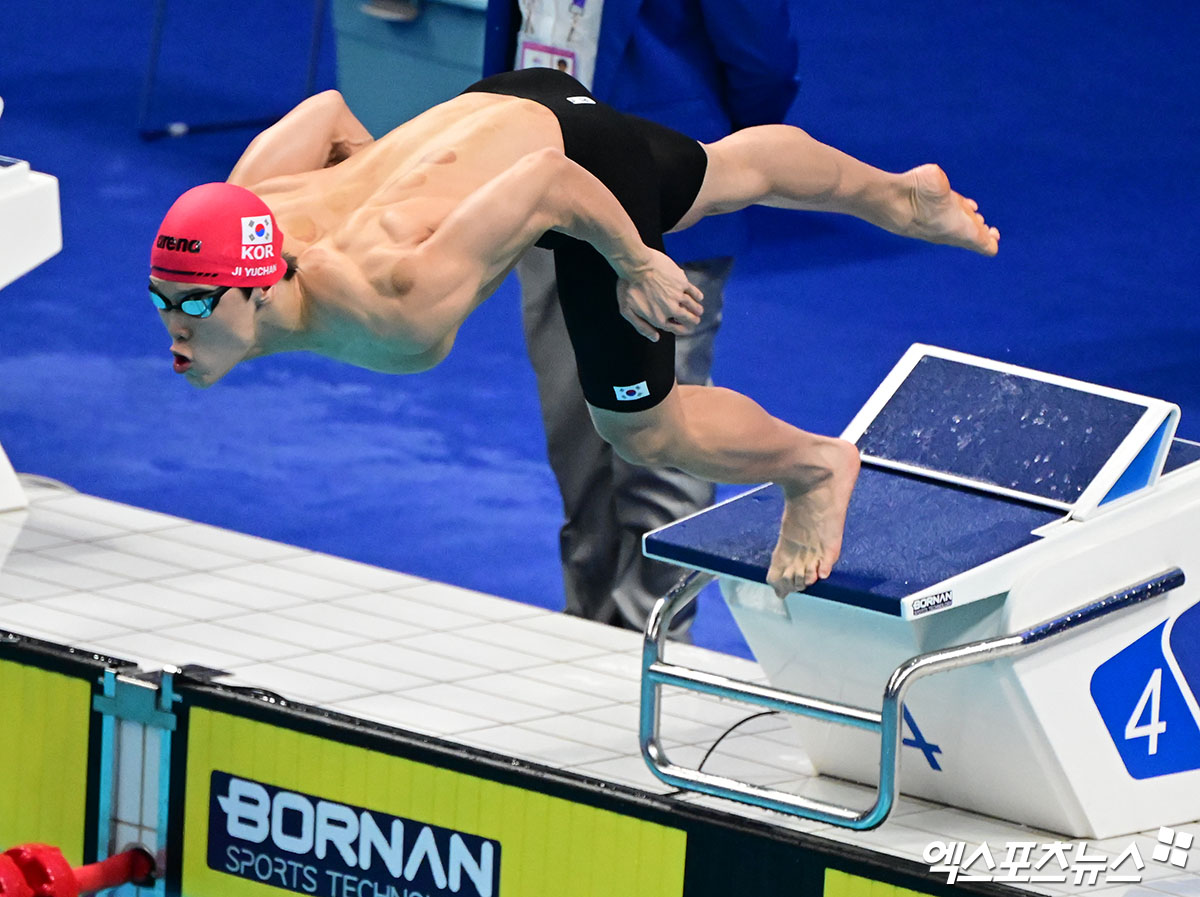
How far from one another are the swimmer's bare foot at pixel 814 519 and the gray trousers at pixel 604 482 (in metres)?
1.38

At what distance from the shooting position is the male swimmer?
395 centimetres

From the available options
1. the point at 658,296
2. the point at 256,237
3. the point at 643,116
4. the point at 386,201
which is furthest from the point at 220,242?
the point at 643,116

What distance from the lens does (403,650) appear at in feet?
19.2

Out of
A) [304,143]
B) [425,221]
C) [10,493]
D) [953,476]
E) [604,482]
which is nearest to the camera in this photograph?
[425,221]

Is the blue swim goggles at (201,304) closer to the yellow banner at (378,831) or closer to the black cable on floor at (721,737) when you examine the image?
the yellow banner at (378,831)

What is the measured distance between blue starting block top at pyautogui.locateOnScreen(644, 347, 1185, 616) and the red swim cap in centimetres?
133

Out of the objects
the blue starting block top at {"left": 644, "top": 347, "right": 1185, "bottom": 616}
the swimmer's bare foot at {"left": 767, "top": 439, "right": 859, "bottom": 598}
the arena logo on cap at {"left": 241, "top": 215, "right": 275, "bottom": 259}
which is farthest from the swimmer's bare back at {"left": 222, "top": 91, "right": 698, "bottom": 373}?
the blue starting block top at {"left": 644, "top": 347, "right": 1185, "bottom": 616}

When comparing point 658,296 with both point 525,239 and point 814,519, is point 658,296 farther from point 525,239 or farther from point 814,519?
point 814,519

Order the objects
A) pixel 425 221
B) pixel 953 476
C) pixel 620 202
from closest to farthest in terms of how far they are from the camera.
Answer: pixel 425 221 < pixel 620 202 < pixel 953 476

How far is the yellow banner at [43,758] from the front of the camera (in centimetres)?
516

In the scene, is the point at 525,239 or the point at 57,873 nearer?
the point at 525,239

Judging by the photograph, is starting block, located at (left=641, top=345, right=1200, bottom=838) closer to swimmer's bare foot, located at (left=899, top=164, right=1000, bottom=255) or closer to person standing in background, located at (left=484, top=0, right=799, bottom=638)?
swimmer's bare foot, located at (left=899, top=164, right=1000, bottom=255)

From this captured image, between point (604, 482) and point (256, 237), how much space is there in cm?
278

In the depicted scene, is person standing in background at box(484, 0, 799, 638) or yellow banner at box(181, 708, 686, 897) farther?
person standing in background at box(484, 0, 799, 638)
